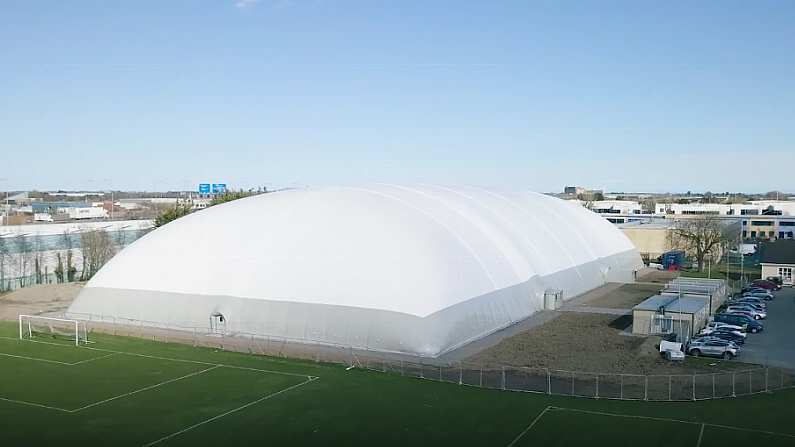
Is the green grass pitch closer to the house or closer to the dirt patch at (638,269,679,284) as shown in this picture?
the dirt patch at (638,269,679,284)

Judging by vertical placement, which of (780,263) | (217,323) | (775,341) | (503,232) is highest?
(503,232)

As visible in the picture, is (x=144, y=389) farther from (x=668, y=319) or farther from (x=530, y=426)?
(x=668, y=319)

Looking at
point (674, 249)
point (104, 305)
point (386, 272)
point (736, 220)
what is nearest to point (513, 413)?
point (386, 272)

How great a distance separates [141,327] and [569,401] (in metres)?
24.9

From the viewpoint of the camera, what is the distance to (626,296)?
184 ft

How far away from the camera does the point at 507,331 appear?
4119 centimetres

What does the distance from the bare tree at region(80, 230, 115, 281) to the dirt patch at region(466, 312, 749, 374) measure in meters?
50.1

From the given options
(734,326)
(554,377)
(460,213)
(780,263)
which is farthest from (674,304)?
(780,263)

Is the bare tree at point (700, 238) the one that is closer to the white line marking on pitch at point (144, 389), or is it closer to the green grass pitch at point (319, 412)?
the green grass pitch at point (319, 412)

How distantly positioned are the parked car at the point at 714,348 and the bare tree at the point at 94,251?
58.2 metres

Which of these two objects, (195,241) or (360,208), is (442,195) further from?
(195,241)

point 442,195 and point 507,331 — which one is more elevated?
point 442,195

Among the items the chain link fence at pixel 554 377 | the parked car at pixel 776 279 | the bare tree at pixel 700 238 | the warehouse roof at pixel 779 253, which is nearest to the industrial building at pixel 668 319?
the chain link fence at pixel 554 377

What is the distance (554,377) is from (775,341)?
1618 cm
